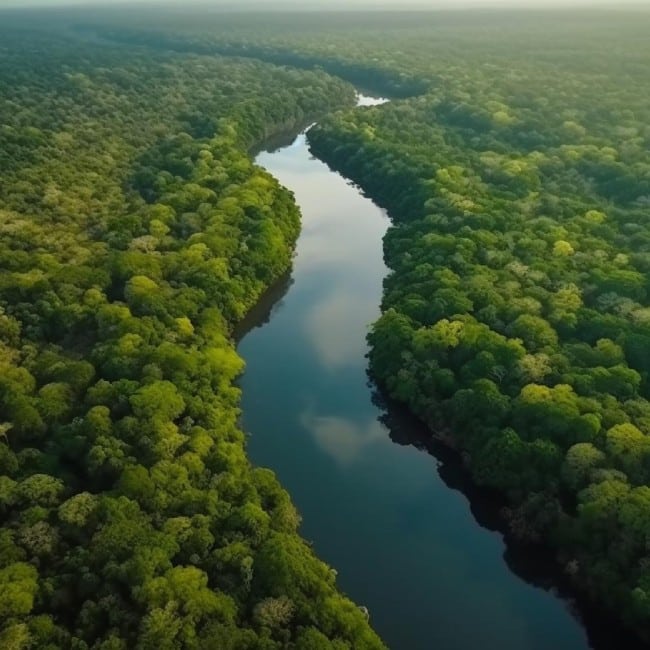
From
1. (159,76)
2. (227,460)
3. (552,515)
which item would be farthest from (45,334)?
(159,76)

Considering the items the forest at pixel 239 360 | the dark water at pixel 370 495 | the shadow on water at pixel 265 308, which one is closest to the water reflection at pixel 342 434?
the dark water at pixel 370 495

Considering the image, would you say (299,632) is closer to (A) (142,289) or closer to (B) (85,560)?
(B) (85,560)

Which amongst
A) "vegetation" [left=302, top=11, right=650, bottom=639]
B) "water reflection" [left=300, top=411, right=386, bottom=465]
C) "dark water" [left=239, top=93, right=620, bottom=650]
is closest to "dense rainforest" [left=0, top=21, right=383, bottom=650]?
"dark water" [left=239, top=93, right=620, bottom=650]

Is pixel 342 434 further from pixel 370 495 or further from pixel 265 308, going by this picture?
pixel 265 308

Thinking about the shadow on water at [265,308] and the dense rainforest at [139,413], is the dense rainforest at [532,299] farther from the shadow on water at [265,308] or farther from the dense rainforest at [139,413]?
the dense rainforest at [139,413]

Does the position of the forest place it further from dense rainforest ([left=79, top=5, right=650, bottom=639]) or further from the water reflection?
the water reflection

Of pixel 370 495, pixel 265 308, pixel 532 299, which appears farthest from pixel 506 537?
pixel 265 308
